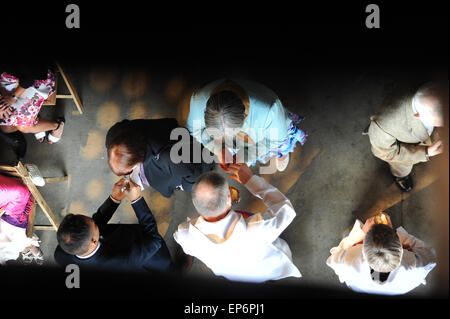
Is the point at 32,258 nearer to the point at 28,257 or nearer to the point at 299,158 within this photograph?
the point at 28,257

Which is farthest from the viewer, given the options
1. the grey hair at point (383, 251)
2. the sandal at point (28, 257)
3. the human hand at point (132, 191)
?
the sandal at point (28, 257)

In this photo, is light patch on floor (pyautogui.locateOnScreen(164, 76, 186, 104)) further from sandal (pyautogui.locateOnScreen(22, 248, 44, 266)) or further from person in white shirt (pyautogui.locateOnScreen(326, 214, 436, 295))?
person in white shirt (pyautogui.locateOnScreen(326, 214, 436, 295))

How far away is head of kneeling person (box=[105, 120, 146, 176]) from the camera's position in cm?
222

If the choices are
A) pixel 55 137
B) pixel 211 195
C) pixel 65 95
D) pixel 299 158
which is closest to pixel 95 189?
pixel 55 137

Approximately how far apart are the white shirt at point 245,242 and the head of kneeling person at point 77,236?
0.57 m

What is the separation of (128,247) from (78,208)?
52.1 inches

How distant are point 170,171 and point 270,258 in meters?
0.94

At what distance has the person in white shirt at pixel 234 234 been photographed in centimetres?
206

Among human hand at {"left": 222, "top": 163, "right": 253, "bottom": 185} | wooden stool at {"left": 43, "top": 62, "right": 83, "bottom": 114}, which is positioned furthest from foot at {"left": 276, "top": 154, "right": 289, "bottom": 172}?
wooden stool at {"left": 43, "top": 62, "right": 83, "bottom": 114}

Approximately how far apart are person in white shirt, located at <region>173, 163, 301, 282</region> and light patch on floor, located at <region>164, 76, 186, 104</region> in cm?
152

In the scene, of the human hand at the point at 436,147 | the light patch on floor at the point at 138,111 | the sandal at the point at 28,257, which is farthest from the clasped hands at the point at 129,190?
the human hand at the point at 436,147

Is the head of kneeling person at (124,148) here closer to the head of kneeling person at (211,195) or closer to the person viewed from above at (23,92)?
the head of kneeling person at (211,195)

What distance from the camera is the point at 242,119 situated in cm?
199

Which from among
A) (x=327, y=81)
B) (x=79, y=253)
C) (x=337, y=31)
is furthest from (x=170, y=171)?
(x=337, y=31)
